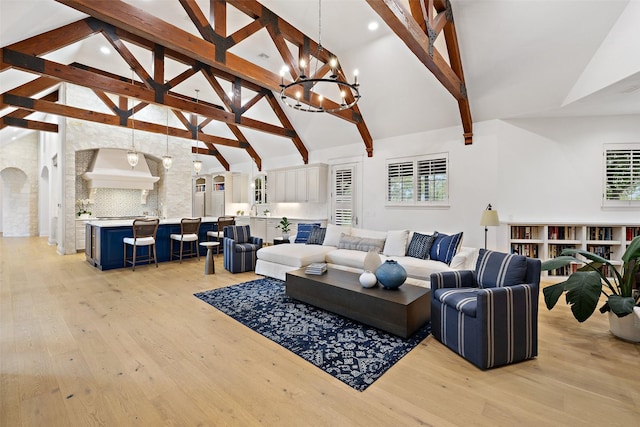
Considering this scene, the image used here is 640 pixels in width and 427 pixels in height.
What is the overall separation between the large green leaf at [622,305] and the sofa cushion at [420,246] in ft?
6.86

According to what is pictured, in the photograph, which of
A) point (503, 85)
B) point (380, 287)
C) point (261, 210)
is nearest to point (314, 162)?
point (261, 210)

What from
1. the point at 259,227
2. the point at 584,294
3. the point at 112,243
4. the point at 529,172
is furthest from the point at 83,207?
the point at 529,172

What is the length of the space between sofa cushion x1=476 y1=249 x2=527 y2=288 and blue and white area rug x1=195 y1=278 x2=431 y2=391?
2.68ft

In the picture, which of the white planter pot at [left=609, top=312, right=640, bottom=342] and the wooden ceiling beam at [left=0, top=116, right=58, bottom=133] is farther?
the wooden ceiling beam at [left=0, top=116, right=58, bottom=133]

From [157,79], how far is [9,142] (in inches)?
378

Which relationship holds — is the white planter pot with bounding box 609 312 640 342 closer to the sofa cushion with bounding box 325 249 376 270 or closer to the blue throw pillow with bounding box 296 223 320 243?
the sofa cushion with bounding box 325 249 376 270

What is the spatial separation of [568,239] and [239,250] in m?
5.87

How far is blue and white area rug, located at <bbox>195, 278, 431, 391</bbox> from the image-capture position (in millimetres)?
2324

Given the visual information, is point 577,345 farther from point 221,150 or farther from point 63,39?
point 221,150

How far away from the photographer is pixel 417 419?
1.75 m

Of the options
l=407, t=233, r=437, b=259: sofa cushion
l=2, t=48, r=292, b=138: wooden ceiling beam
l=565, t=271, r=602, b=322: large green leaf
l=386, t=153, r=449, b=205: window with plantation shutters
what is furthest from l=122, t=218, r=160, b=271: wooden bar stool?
l=565, t=271, r=602, b=322: large green leaf

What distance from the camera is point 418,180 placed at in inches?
241

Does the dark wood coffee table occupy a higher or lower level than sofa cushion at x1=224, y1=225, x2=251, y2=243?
lower

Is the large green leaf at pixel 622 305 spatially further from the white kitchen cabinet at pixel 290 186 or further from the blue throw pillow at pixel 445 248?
the white kitchen cabinet at pixel 290 186
